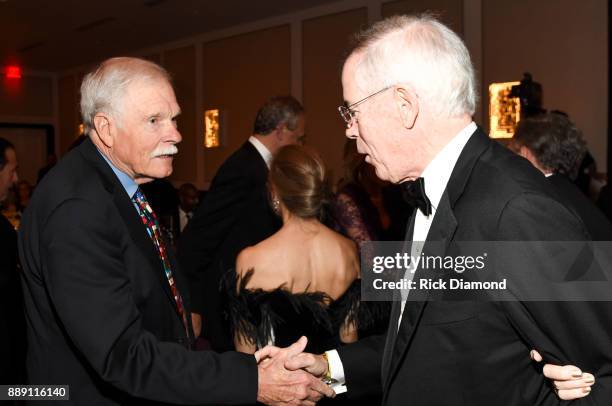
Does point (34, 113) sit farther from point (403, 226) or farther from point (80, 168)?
point (80, 168)

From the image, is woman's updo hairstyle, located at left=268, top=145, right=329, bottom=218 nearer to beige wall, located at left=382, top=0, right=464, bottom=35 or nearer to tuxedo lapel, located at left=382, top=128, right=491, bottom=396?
tuxedo lapel, located at left=382, top=128, right=491, bottom=396

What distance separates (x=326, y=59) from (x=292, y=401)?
7.47m

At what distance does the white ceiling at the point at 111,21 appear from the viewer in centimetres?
870

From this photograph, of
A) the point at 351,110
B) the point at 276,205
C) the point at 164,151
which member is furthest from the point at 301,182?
the point at 351,110

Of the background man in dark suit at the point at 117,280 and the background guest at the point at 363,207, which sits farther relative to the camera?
the background guest at the point at 363,207

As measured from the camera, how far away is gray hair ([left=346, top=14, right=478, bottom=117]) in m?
1.38

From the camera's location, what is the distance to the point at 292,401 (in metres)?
1.87

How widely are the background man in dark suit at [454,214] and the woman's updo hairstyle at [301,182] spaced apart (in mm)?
920

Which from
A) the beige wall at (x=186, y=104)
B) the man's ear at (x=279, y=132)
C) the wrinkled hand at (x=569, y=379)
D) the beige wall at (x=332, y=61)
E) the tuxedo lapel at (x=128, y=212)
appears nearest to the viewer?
the wrinkled hand at (x=569, y=379)

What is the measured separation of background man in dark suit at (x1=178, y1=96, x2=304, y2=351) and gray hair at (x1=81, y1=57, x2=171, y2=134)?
1.58 meters

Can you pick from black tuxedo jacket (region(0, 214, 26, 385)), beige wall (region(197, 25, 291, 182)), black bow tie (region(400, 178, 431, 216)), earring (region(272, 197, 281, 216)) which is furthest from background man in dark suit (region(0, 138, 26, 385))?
beige wall (region(197, 25, 291, 182))

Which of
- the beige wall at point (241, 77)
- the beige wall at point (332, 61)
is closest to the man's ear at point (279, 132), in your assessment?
the beige wall at point (332, 61)

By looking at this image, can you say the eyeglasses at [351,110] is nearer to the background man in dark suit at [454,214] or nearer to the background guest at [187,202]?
the background man in dark suit at [454,214]

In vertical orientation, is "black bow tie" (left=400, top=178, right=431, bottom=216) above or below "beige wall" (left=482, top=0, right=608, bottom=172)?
below
